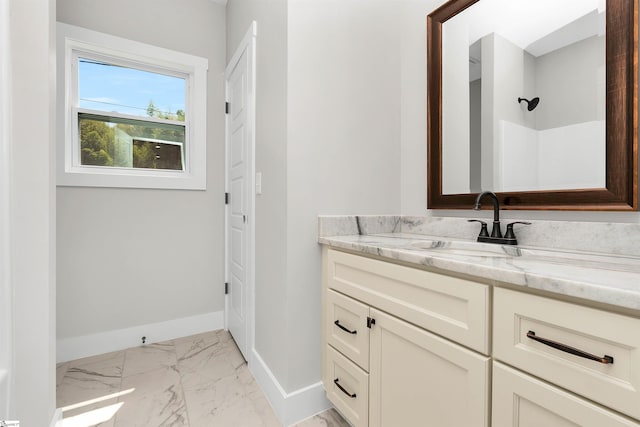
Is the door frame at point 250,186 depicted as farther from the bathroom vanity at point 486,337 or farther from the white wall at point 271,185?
the bathroom vanity at point 486,337

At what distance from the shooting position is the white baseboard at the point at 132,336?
197 centimetres

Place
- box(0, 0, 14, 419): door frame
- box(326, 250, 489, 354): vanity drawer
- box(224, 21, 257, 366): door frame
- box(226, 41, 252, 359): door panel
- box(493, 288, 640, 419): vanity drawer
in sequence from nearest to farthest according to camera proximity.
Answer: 1. box(493, 288, 640, 419): vanity drawer
2. box(326, 250, 489, 354): vanity drawer
3. box(0, 0, 14, 419): door frame
4. box(224, 21, 257, 366): door frame
5. box(226, 41, 252, 359): door panel

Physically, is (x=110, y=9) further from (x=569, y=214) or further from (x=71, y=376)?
(x=569, y=214)

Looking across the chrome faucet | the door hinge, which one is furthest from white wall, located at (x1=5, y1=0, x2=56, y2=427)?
the chrome faucet

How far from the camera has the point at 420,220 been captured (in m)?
1.62

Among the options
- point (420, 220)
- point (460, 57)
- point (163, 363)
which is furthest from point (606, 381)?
point (163, 363)

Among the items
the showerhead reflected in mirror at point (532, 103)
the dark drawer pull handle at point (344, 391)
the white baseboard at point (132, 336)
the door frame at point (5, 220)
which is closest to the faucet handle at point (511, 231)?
the showerhead reflected in mirror at point (532, 103)

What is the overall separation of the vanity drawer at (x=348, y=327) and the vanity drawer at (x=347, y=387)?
0.04m

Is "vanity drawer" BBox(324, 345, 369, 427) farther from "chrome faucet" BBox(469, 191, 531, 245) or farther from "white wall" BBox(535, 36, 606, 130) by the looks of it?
"white wall" BBox(535, 36, 606, 130)

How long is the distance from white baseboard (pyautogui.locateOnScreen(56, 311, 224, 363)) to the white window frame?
1.08 m

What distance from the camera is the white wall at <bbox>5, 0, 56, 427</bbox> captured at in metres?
1.06

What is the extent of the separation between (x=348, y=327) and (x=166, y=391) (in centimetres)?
119

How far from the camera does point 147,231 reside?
2217 millimetres

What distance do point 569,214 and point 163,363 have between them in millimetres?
2393
